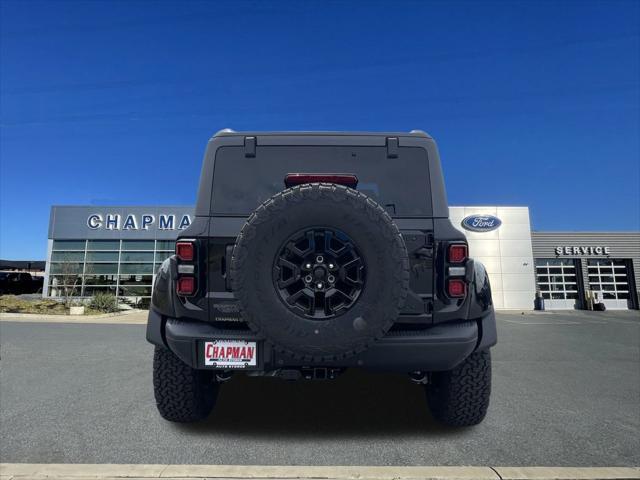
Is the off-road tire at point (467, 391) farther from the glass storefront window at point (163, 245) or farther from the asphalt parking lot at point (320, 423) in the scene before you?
the glass storefront window at point (163, 245)

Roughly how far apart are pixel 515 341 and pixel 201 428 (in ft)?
27.0

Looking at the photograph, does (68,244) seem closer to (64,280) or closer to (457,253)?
(64,280)

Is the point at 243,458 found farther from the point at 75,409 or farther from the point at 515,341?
the point at 515,341

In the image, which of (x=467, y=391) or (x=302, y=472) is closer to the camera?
(x=302, y=472)

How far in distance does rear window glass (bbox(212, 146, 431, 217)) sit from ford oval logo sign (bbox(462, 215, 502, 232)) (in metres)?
26.5

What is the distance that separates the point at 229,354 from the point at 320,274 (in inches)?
32.8

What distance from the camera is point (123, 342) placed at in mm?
8086

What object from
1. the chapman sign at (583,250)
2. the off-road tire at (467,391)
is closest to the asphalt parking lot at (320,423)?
the off-road tire at (467,391)

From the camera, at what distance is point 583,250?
29.6 metres

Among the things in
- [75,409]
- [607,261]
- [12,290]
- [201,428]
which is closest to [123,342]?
[75,409]

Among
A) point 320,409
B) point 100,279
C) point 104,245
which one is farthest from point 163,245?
point 320,409

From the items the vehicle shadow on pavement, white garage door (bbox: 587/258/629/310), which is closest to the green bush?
the vehicle shadow on pavement

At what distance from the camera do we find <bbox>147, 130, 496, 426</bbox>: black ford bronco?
7.57 ft

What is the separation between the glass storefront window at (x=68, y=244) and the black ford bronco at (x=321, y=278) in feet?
92.4
